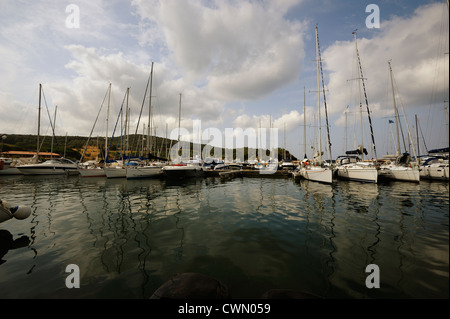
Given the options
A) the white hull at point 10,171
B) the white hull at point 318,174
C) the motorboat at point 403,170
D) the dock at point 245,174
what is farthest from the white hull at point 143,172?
the motorboat at point 403,170

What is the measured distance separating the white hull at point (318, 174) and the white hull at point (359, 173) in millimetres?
4946

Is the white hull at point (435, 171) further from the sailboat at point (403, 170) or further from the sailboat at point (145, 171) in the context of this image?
the sailboat at point (145, 171)

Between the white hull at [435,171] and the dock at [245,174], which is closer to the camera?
the white hull at [435,171]

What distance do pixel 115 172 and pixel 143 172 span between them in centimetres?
531

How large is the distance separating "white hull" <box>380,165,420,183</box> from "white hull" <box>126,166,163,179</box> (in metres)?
36.2

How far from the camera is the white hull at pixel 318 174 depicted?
21.9 metres

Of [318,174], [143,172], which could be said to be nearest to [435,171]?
[318,174]

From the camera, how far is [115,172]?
30297 millimetres

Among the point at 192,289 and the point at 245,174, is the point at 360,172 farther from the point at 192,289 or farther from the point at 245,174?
the point at 192,289
